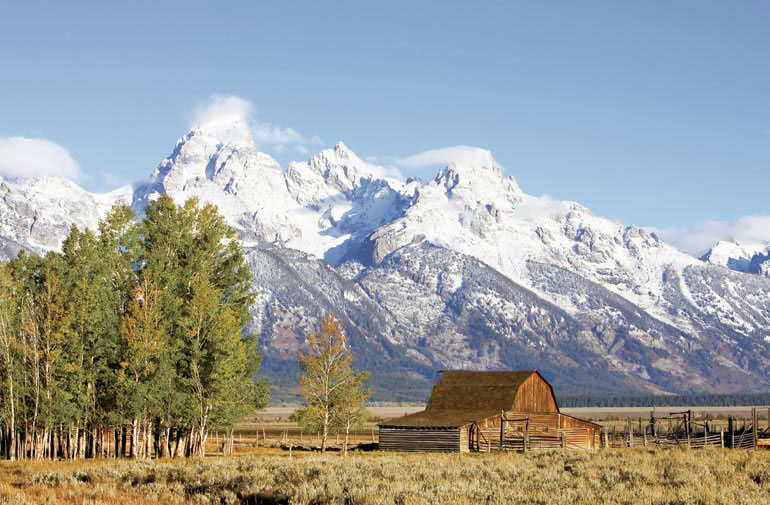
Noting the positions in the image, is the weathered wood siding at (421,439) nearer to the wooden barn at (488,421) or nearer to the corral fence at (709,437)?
the wooden barn at (488,421)

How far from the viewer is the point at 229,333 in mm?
56688

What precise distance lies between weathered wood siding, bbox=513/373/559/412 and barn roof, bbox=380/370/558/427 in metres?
0.62

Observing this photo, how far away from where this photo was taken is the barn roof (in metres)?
75.3

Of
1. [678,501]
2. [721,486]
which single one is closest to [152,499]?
[678,501]

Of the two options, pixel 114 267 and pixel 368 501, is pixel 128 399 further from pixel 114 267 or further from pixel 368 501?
pixel 368 501

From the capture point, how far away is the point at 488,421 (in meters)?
74.7

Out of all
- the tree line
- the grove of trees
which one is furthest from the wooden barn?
the tree line

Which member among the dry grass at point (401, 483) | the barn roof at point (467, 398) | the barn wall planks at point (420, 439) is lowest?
the barn wall planks at point (420, 439)

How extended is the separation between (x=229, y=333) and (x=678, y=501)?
35.5 m

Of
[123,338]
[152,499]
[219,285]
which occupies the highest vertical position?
[219,285]

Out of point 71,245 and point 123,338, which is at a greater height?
point 71,245

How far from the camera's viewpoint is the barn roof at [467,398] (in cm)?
7531

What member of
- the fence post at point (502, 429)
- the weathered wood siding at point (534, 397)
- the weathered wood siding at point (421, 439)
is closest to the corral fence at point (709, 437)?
the weathered wood siding at point (534, 397)

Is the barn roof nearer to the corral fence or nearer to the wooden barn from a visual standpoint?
the wooden barn
